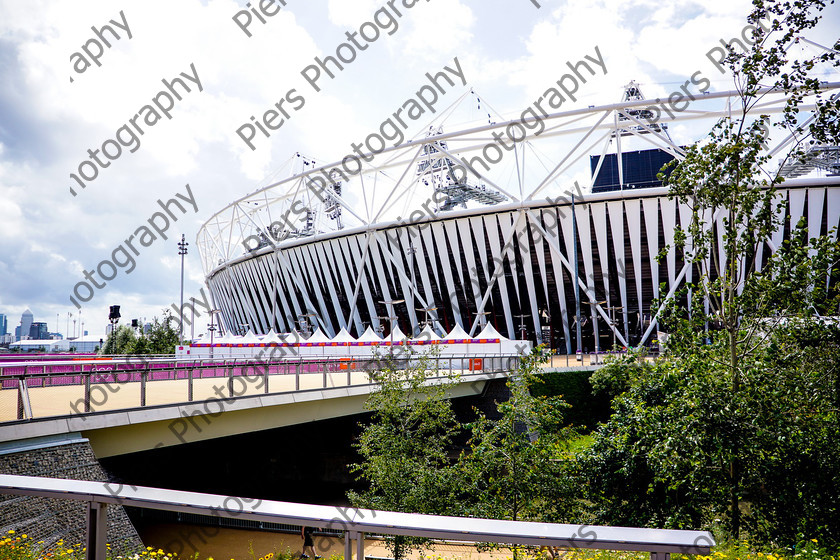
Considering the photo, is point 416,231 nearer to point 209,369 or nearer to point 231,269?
point 231,269

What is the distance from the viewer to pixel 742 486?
9508 millimetres

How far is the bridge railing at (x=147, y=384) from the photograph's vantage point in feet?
35.3

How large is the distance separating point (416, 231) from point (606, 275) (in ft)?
58.6

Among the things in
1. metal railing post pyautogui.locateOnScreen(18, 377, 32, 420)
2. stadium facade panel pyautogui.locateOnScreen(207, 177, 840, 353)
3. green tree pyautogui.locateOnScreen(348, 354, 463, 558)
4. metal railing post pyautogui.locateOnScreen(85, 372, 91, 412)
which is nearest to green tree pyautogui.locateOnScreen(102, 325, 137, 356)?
stadium facade panel pyautogui.locateOnScreen(207, 177, 840, 353)

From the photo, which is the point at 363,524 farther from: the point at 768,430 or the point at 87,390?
the point at 87,390

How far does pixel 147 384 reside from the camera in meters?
15.4

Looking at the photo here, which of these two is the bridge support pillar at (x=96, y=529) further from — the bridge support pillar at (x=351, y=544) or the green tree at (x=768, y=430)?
the green tree at (x=768, y=430)

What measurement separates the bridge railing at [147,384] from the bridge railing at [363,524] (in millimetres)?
7480

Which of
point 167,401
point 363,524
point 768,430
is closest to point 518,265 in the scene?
point 167,401

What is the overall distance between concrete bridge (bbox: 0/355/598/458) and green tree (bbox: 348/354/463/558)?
64.0 inches

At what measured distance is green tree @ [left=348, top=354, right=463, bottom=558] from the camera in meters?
13.8

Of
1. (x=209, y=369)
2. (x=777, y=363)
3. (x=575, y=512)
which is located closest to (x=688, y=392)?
(x=777, y=363)

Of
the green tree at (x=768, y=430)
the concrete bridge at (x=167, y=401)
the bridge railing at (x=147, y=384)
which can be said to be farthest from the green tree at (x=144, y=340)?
the green tree at (x=768, y=430)

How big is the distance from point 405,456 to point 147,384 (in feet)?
23.0
